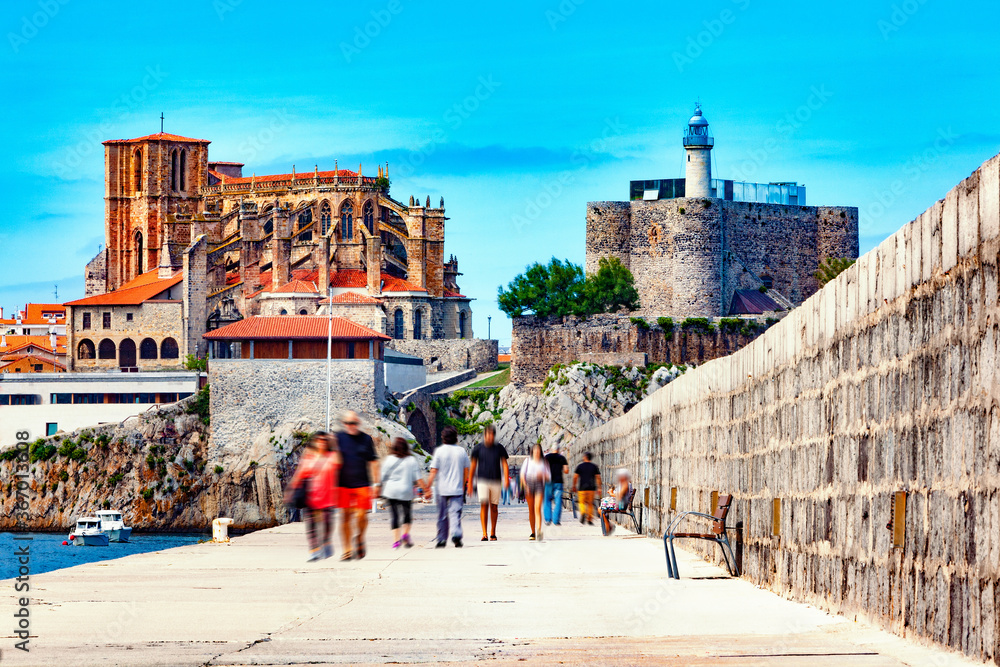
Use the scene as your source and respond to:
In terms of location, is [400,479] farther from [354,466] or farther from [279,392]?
[279,392]

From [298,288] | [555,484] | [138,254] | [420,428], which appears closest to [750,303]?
[420,428]

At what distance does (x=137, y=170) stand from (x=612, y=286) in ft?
158

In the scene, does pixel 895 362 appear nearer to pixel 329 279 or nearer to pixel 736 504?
pixel 736 504

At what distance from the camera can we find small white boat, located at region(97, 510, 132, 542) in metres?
59.0

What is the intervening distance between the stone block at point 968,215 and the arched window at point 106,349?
82209 mm

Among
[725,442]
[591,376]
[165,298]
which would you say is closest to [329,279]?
[165,298]

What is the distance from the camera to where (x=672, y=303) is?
2591 inches

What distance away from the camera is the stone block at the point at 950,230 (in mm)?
6926

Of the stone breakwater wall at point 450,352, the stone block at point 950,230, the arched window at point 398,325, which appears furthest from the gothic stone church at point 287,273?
the stone block at point 950,230

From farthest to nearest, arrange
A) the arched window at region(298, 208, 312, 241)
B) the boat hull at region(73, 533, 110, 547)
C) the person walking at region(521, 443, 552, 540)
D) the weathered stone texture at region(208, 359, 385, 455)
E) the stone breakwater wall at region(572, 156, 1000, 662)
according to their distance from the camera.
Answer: the arched window at region(298, 208, 312, 241) → the weathered stone texture at region(208, 359, 385, 455) → the boat hull at region(73, 533, 110, 547) → the person walking at region(521, 443, 552, 540) → the stone breakwater wall at region(572, 156, 1000, 662)

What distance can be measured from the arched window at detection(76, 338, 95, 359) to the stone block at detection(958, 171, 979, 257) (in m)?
82.9

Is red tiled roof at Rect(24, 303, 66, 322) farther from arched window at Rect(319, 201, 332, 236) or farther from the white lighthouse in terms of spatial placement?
the white lighthouse

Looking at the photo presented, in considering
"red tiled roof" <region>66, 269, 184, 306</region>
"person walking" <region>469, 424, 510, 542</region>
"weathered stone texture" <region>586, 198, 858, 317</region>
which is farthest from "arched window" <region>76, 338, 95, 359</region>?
"person walking" <region>469, 424, 510, 542</region>

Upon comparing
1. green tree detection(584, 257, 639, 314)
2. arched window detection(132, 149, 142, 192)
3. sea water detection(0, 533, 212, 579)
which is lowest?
sea water detection(0, 533, 212, 579)
